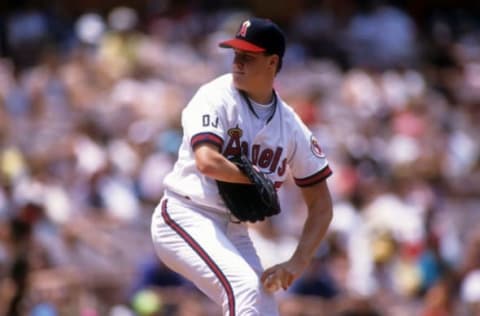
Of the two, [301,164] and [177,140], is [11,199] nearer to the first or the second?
[177,140]

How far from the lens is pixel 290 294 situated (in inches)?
422

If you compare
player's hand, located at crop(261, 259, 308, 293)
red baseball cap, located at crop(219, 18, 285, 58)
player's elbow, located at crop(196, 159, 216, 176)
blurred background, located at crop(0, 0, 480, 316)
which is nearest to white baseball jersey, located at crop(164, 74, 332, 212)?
player's elbow, located at crop(196, 159, 216, 176)

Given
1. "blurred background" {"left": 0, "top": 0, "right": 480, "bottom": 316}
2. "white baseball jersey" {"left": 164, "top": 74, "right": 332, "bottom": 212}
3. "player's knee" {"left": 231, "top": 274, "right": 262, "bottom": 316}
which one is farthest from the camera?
"blurred background" {"left": 0, "top": 0, "right": 480, "bottom": 316}

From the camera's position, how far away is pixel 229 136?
5.63 metres

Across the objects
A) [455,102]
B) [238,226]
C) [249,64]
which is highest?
[249,64]

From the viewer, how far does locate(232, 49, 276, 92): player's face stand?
5656mm

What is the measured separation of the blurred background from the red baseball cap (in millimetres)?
3755

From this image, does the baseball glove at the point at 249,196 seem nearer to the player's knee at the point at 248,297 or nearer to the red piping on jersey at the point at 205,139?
the red piping on jersey at the point at 205,139

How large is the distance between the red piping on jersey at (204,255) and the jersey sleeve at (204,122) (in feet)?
1.28

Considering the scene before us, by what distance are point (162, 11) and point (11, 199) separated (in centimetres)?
673

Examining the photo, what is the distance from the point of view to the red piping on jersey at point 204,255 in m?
5.45

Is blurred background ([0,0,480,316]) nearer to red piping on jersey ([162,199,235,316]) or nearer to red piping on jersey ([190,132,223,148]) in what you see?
red piping on jersey ([162,199,235,316])

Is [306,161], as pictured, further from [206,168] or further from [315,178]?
[206,168]

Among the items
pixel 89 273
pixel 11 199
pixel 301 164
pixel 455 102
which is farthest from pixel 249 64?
pixel 455 102
